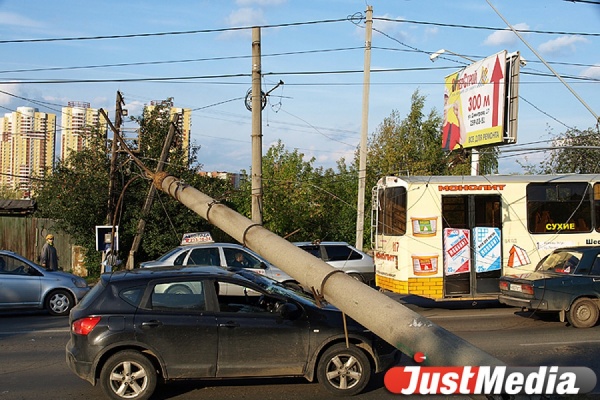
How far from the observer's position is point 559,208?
15914 millimetres

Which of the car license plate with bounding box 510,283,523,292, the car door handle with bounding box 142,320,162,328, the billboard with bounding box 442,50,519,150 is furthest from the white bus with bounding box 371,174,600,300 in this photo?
the car door handle with bounding box 142,320,162,328

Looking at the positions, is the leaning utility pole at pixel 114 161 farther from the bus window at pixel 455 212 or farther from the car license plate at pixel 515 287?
the car license plate at pixel 515 287

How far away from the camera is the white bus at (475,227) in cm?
1522

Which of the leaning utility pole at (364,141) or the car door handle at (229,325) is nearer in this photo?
the car door handle at (229,325)

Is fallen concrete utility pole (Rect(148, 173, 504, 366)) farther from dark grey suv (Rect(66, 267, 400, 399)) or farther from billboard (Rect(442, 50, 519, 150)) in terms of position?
billboard (Rect(442, 50, 519, 150))

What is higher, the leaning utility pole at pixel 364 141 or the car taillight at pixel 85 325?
the leaning utility pole at pixel 364 141

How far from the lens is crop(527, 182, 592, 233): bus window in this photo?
15.7 meters

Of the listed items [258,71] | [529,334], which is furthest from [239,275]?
[258,71]

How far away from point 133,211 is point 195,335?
61.6 ft

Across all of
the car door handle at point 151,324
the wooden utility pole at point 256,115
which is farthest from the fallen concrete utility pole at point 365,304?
the wooden utility pole at point 256,115

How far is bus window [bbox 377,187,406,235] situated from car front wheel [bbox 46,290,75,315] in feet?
25.0

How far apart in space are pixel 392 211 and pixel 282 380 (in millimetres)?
7649

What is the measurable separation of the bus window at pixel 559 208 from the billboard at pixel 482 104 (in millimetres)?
6749

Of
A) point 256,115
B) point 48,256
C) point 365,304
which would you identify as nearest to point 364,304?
point 365,304
